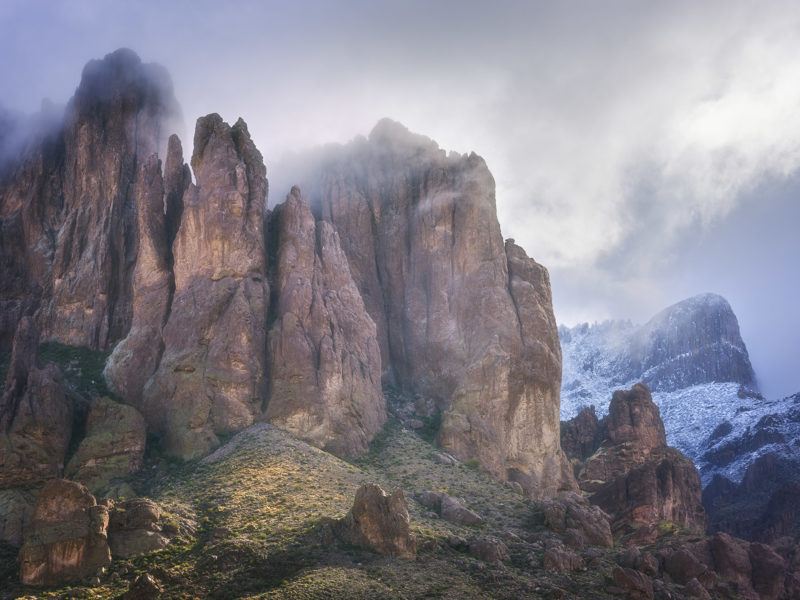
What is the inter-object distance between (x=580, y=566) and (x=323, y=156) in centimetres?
9232

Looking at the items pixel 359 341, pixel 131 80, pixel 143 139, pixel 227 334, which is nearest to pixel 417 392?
pixel 359 341

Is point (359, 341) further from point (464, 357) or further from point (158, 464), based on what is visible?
point (158, 464)

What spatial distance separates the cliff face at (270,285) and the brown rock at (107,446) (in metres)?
4.43

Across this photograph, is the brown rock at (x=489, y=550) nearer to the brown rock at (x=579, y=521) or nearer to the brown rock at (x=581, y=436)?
the brown rock at (x=579, y=521)

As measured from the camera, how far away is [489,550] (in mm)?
67938

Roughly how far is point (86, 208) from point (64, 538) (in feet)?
213

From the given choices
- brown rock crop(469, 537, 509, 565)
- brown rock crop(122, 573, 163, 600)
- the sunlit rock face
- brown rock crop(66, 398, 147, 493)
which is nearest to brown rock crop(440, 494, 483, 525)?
brown rock crop(469, 537, 509, 565)

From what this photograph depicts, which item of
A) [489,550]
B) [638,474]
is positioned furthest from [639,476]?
[489,550]

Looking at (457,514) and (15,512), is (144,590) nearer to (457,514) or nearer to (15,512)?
(15,512)

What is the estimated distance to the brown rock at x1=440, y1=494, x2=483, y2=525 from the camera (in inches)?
3029

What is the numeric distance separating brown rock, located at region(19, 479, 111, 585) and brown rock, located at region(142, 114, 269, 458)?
21382 millimetres

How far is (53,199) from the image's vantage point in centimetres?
11794

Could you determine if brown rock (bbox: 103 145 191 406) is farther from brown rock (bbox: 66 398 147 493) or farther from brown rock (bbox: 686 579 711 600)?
brown rock (bbox: 686 579 711 600)

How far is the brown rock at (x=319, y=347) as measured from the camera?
302 feet
